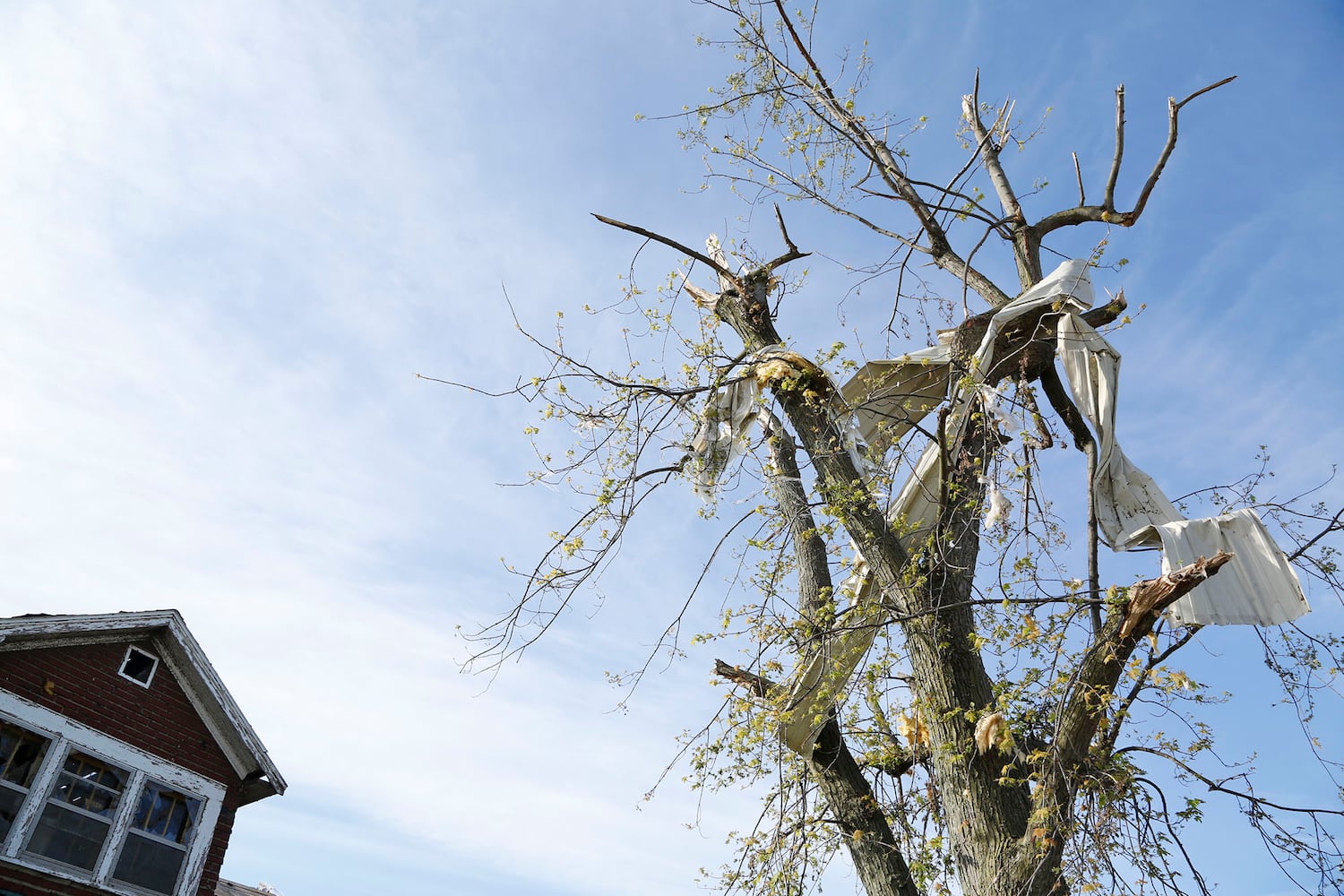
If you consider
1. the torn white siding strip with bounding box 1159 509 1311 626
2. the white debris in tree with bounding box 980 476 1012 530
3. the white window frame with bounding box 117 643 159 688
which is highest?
the white window frame with bounding box 117 643 159 688

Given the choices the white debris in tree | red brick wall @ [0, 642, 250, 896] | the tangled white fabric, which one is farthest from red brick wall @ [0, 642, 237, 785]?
the white debris in tree

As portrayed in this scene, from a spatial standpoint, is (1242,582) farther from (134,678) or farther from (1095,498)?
(134,678)

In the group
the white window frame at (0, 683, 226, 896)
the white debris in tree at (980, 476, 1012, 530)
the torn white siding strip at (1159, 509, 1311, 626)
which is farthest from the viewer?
the white window frame at (0, 683, 226, 896)

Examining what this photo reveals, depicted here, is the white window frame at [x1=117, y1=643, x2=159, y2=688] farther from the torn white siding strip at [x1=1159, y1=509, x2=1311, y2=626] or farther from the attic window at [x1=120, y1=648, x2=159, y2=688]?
the torn white siding strip at [x1=1159, y1=509, x2=1311, y2=626]

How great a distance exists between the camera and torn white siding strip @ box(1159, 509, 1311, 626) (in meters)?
4.74

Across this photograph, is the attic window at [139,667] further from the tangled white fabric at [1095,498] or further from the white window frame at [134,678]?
the tangled white fabric at [1095,498]

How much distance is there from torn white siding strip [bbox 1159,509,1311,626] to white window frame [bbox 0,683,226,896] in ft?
31.4

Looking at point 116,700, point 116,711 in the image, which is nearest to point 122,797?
point 116,711

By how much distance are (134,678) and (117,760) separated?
903 millimetres

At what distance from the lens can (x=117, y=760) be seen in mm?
8992

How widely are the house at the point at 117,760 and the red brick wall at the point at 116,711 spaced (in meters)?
0.01

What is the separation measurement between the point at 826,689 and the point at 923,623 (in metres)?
Result: 0.84

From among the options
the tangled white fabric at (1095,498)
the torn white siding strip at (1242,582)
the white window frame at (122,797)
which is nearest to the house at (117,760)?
the white window frame at (122,797)

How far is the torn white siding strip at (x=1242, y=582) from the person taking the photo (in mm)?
4738
